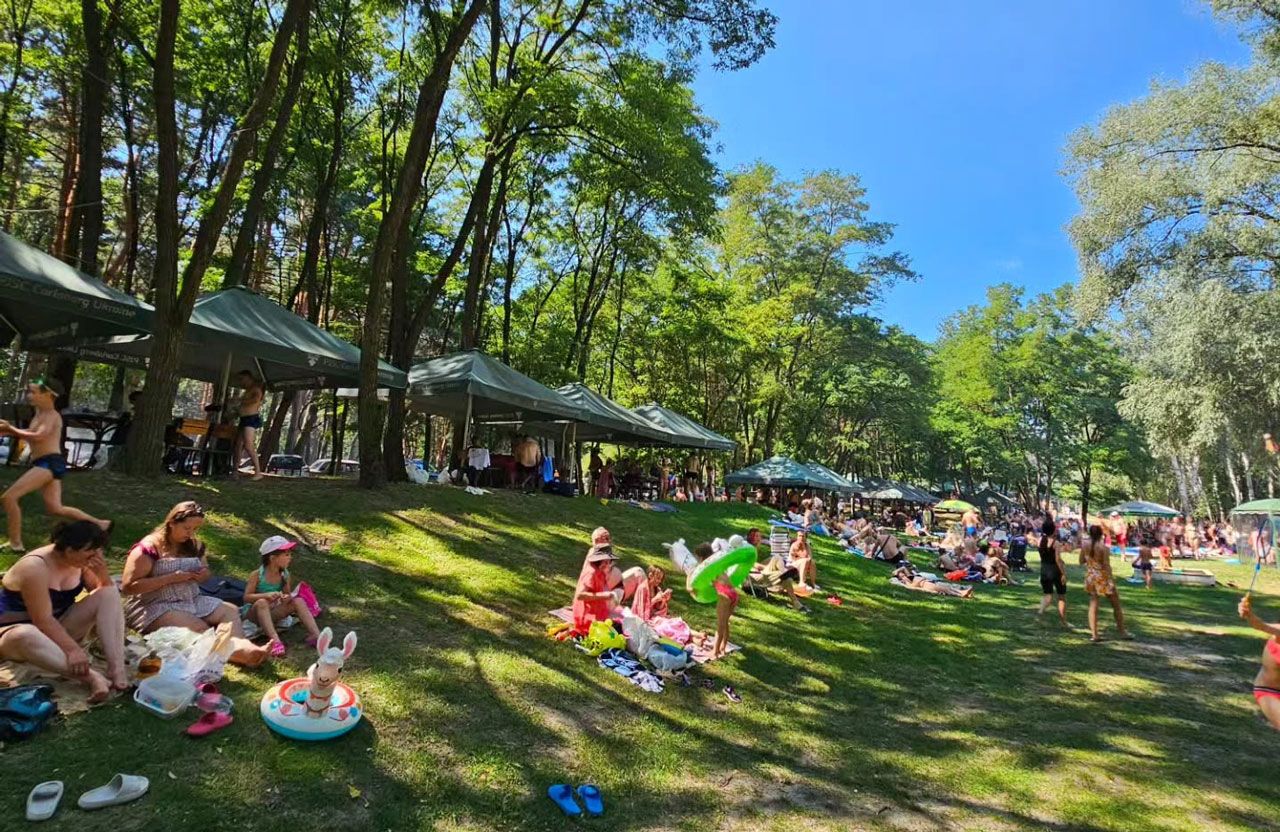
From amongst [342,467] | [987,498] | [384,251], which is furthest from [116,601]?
[987,498]

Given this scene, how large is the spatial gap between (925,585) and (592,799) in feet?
37.1

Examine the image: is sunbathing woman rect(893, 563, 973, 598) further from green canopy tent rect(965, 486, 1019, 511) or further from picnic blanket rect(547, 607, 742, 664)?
green canopy tent rect(965, 486, 1019, 511)

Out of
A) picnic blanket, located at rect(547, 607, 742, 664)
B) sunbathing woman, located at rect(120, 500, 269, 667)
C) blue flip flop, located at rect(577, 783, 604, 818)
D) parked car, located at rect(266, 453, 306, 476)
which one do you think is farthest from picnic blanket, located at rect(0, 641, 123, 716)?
parked car, located at rect(266, 453, 306, 476)

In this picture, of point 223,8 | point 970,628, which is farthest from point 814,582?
point 223,8

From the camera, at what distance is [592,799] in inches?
148

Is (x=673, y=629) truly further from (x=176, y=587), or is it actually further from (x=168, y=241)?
(x=168, y=241)

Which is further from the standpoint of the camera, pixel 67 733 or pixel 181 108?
pixel 181 108

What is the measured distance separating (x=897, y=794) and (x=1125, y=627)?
7854 mm

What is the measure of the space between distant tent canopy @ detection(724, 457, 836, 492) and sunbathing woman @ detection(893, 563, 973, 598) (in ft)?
31.5

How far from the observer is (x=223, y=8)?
40.9 ft

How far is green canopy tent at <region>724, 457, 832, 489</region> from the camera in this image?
23.8 meters

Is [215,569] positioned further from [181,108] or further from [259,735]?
[181,108]

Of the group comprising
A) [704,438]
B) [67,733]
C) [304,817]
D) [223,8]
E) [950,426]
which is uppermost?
[223,8]

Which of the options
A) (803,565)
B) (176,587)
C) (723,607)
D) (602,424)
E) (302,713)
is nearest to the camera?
(302,713)
